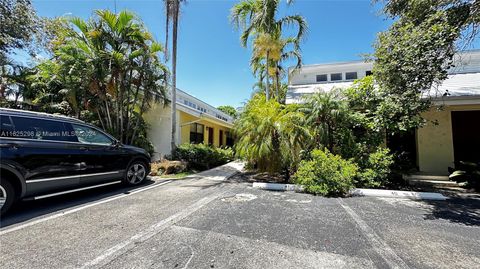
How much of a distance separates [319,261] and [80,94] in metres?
12.4

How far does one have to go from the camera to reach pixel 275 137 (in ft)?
26.3

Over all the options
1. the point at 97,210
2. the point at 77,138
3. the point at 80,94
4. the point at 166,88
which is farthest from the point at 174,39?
the point at 97,210

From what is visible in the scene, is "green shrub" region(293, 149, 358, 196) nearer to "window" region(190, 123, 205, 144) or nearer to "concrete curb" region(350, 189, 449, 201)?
"concrete curb" region(350, 189, 449, 201)

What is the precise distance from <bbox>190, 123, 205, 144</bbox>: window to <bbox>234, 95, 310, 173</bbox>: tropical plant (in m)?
7.81

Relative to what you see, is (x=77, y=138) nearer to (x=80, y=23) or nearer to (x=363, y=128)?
(x=80, y=23)

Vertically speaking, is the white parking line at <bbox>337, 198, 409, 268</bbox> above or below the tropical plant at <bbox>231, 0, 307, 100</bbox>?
below

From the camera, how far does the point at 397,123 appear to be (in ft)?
20.8

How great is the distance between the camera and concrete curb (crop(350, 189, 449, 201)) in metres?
5.86

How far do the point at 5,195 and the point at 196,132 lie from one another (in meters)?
12.3

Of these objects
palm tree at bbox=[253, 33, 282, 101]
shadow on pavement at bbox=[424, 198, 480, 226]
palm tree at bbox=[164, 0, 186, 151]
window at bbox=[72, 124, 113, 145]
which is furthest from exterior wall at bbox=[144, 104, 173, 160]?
shadow on pavement at bbox=[424, 198, 480, 226]

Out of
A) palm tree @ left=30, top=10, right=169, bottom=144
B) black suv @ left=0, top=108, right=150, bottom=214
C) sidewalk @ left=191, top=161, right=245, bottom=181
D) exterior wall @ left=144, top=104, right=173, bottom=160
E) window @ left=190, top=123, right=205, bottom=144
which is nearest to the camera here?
black suv @ left=0, top=108, right=150, bottom=214

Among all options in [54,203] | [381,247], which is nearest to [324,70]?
[381,247]

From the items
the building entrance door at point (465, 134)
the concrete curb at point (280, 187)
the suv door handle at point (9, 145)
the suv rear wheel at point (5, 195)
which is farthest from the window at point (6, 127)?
the building entrance door at point (465, 134)

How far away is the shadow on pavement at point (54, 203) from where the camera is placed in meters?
3.96
